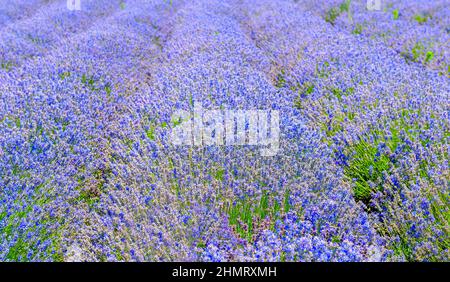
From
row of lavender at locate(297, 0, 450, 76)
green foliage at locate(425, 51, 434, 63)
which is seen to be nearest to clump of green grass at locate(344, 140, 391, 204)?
row of lavender at locate(297, 0, 450, 76)

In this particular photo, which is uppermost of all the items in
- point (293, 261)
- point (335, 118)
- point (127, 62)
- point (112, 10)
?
point (293, 261)

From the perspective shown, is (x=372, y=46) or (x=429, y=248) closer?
(x=429, y=248)

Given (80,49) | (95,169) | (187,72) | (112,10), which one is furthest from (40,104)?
(112,10)

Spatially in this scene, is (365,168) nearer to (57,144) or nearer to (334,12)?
(57,144)

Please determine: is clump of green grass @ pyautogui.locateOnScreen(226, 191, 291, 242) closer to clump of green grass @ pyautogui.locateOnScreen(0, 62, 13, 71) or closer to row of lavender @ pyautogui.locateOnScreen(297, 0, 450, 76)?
row of lavender @ pyautogui.locateOnScreen(297, 0, 450, 76)

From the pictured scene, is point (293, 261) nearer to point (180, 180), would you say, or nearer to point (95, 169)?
point (180, 180)

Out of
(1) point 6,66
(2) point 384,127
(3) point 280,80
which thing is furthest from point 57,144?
(1) point 6,66

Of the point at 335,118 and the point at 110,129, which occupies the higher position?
the point at 335,118

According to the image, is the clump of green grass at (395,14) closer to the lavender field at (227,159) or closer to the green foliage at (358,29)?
the green foliage at (358,29)
